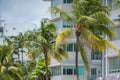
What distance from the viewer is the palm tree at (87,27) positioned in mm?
39344

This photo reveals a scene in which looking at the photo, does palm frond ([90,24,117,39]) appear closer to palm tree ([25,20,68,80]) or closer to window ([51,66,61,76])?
palm tree ([25,20,68,80])

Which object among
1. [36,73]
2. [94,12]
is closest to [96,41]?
[94,12]

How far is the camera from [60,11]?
41156 millimetres

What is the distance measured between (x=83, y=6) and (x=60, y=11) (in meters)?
2.20

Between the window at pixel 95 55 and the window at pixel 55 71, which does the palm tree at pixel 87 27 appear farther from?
the window at pixel 55 71

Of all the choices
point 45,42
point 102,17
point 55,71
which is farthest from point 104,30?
point 55,71

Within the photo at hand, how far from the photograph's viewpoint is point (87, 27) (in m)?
40.4

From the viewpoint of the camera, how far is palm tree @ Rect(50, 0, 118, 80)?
3934 centimetres

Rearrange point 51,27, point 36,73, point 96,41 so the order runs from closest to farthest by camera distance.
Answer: point 96,41 → point 51,27 → point 36,73

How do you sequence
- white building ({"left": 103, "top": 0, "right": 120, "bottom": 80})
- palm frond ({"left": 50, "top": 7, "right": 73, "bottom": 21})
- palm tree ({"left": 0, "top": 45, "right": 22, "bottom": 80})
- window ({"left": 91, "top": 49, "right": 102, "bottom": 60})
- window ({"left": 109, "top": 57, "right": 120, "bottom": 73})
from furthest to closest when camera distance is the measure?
window ({"left": 91, "top": 49, "right": 102, "bottom": 60})
window ({"left": 109, "top": 57, "right": 120, "bottom": 73})
palm tree ({"left": 0, "top": 45, "right": 22, "bottom": 80})
white building ({"left": 103, "top": 0, "right": 120, "bottom": 80})
palm frond ({"left": 50, "top": 7, "right": 73, "bottom": 21})

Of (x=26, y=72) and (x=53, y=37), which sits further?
(x=26, y=72)

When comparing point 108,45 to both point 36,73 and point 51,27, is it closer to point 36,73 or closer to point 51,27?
point 51,27

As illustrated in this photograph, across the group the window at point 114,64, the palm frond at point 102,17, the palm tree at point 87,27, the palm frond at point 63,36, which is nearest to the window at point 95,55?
the window at point 114,64

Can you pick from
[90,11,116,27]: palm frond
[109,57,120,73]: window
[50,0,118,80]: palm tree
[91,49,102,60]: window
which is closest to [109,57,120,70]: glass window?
[109,57,120,73]: window
